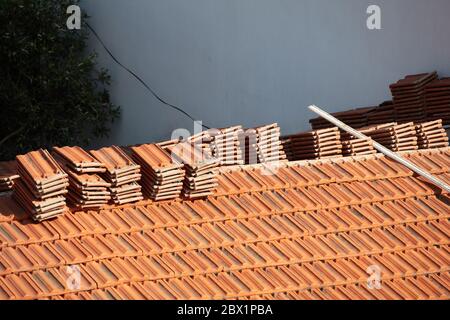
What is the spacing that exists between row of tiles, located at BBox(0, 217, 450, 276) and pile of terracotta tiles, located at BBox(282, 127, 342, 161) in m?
3.01

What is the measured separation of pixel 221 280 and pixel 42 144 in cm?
1926

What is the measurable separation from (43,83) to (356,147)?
1517 centimetres

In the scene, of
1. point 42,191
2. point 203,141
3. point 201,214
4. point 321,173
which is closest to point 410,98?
point 321,173

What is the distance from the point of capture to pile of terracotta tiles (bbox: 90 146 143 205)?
15086mm

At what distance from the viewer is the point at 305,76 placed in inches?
1141

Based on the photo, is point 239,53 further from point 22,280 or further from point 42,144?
point 22,280

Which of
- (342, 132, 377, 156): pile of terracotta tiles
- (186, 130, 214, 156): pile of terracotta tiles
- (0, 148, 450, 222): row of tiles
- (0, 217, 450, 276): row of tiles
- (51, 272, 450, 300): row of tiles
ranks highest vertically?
(186, 130, 214, 156): pile of terracotta tiles

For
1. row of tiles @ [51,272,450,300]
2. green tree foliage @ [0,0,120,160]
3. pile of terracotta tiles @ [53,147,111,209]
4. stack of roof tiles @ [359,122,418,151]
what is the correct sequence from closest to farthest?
row of tiles @ [51,272,450,300], pile of terracotta tiles @ [53,147,111,209], stack of roof tiles @ [359,122,418,151], green tree foliage @ [0,0,120,160]

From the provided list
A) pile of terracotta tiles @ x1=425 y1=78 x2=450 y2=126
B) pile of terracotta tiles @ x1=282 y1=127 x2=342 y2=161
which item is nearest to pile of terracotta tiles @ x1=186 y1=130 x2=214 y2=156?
pile of terracotta tiles @ x1=282 y1=127 x2=342 y2=161

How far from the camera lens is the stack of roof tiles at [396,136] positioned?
62.3 ft

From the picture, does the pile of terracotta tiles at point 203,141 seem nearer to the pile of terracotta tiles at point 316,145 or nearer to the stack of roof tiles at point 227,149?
the stack of roof tiles at point 227,149

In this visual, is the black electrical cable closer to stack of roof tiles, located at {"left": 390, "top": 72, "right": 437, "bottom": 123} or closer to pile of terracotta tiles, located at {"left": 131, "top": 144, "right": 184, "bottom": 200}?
stack of roof tiles, located at {"left": 390, "top": 72, "right": 437, "bottom": 123}

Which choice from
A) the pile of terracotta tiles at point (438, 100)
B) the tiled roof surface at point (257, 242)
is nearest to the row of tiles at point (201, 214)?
the tiled roof surface at point (257, 242)

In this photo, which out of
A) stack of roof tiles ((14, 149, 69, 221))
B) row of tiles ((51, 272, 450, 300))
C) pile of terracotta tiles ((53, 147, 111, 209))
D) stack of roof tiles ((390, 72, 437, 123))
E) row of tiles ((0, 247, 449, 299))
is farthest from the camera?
stack of roof tiles ((390, 72, 437, 123))
